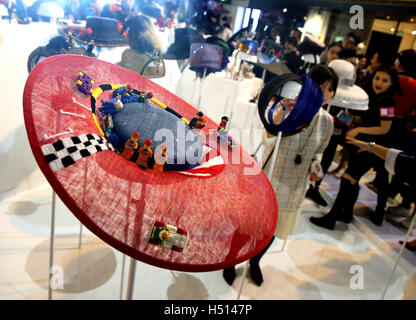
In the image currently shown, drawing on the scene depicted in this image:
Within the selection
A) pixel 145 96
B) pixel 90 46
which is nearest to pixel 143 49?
pixel 90 46

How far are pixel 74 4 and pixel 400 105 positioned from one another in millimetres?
1547

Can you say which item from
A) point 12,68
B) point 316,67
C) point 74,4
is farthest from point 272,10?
point 12,68

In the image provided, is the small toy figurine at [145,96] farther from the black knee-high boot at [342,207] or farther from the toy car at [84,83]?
the black knee-high boot at [342,207]

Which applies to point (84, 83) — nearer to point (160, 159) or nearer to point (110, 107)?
point (110, 107)

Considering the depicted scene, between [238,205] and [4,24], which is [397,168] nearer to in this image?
[238,205]


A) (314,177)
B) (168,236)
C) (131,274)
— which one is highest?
(168,236)

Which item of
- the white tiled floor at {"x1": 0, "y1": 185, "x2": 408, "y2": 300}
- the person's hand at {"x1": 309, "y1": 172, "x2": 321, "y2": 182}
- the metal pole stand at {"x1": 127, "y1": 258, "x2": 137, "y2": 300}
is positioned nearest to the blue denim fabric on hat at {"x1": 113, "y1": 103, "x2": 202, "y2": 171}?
the metal pole stand at {"x1": 127, "y1": 258, "x2": 137, "y2": 300}

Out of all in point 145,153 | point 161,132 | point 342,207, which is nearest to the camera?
point 145,153

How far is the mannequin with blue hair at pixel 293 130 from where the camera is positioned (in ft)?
3.45

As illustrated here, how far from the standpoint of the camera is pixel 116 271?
1.53 metres

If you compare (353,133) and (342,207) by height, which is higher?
(353,133)

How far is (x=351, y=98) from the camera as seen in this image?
5.90ft

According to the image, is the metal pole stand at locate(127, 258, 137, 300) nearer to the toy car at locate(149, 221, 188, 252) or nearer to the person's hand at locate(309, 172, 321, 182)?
the toy car at locate(149, 221, 188, 252)

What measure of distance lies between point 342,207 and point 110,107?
2094mm
